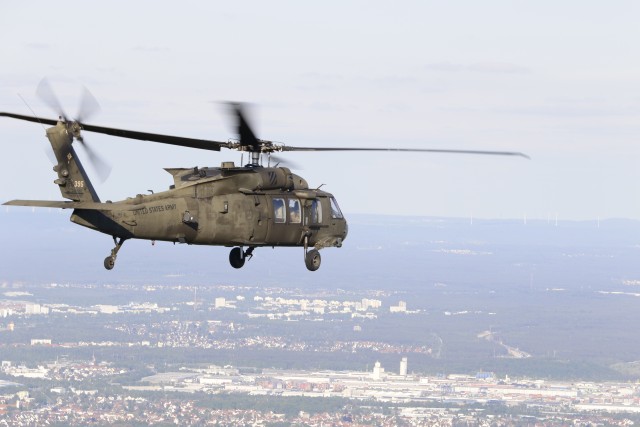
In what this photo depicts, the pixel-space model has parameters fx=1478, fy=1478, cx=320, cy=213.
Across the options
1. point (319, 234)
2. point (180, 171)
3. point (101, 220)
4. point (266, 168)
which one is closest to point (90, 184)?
point (101, 220)

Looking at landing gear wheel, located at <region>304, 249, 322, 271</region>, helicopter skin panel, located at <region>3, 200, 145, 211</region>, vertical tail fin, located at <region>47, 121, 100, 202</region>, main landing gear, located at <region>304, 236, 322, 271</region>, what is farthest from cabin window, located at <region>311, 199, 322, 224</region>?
vertical tail fin, located at <region>47, 121, 100, 202</region>

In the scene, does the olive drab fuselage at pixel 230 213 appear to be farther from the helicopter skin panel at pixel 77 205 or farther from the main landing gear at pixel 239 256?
the main landing gear at pixel 239 256

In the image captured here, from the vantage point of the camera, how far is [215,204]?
54.1 m

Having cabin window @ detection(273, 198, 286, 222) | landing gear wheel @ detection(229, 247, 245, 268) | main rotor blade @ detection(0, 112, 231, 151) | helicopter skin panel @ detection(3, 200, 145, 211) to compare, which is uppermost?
main rotor blade @ detection(0, 112, 231, 151)

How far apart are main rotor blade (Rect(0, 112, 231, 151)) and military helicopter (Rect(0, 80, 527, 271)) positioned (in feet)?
0.11

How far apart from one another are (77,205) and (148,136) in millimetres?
4465

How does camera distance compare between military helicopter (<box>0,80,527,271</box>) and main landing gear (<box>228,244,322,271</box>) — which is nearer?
military helicopter (<box>0,80,527,271</box>)

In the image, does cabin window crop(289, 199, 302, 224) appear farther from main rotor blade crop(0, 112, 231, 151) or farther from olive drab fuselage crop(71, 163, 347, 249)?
main rotor blade crop(0, 112, 231, 151)

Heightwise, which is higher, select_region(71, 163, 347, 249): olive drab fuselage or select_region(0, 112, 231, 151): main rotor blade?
select_region(0, 112, 231, 151): main rotor blade

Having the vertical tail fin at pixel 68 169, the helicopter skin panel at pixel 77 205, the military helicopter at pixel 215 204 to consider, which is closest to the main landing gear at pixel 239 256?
the military helicopter at pixel 215 204

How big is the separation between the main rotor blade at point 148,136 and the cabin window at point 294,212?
13.3ft

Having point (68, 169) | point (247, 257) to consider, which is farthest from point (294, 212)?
point (68, 169)

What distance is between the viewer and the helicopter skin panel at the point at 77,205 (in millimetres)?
47650

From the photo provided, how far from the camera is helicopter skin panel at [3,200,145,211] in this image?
47.7 meters
